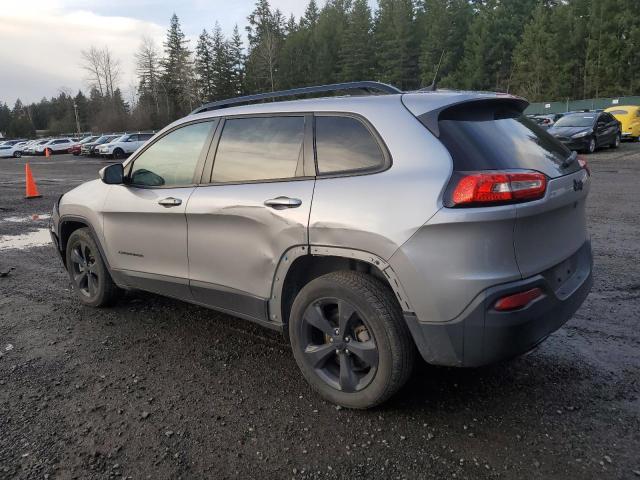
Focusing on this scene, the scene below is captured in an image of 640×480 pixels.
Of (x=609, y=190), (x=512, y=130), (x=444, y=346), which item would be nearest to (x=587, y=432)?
(x=444, y=346)

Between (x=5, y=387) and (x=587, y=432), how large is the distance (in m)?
3.55

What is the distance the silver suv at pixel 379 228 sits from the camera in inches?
98.8

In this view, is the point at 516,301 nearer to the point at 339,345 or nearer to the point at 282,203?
the point at 339,345

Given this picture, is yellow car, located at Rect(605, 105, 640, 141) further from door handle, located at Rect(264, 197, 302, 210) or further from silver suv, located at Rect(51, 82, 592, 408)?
door handle, located at Rect(264, 197, 302, 210)

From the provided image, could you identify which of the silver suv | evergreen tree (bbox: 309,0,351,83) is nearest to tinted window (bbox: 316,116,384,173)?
the silver suv

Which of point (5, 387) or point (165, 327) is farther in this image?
point (165, 327)

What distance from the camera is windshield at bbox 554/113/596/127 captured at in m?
19.6

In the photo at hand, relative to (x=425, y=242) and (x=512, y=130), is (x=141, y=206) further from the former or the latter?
(x=512, y=130)

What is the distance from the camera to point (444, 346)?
2.61 meters

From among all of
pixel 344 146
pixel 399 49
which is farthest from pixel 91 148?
pixel 399 49

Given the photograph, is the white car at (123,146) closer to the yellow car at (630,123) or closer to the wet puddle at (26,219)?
the wet puddle at (26,219)

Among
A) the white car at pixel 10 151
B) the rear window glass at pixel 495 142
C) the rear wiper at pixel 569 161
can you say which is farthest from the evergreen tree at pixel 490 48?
the rear window glass at pixel 495 142

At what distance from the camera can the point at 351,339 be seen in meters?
2.93

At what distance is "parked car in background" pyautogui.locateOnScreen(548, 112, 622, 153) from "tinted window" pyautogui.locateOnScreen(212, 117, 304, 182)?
17769mm
